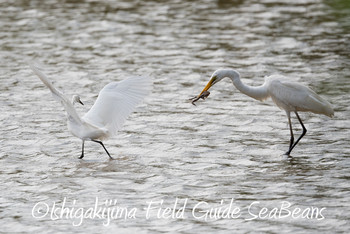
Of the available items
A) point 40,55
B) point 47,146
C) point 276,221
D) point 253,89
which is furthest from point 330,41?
point 276,221

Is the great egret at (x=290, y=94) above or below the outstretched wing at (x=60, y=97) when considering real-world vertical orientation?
below

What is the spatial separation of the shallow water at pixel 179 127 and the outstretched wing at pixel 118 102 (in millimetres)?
407

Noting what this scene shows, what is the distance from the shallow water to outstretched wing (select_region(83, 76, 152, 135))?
407 millimetres

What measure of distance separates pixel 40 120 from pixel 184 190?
3.64 m

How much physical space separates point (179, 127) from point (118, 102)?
4.34 ft

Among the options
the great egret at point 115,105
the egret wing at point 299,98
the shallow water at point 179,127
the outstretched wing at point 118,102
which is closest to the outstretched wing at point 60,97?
the great egret at point 115,105

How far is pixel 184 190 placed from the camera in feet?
26.2

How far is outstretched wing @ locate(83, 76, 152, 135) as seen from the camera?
9.37m

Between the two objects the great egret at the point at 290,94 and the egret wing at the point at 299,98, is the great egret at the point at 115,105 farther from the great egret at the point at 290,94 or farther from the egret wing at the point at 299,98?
the egret wing at the point at 299,98

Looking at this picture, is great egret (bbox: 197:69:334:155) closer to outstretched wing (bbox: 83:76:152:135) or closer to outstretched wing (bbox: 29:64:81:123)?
outstretched wing (bbox: 83:76:152:135)

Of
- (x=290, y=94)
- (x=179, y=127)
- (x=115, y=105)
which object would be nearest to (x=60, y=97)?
(x=115, y=105)

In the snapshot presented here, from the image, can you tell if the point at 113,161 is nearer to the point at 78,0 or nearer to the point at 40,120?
the point at 40,120

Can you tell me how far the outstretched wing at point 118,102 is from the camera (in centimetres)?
937

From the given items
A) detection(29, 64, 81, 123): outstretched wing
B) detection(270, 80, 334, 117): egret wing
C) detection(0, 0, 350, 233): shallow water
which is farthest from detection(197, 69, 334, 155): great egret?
detection(29, 64, 81, 123): outstretched wing
